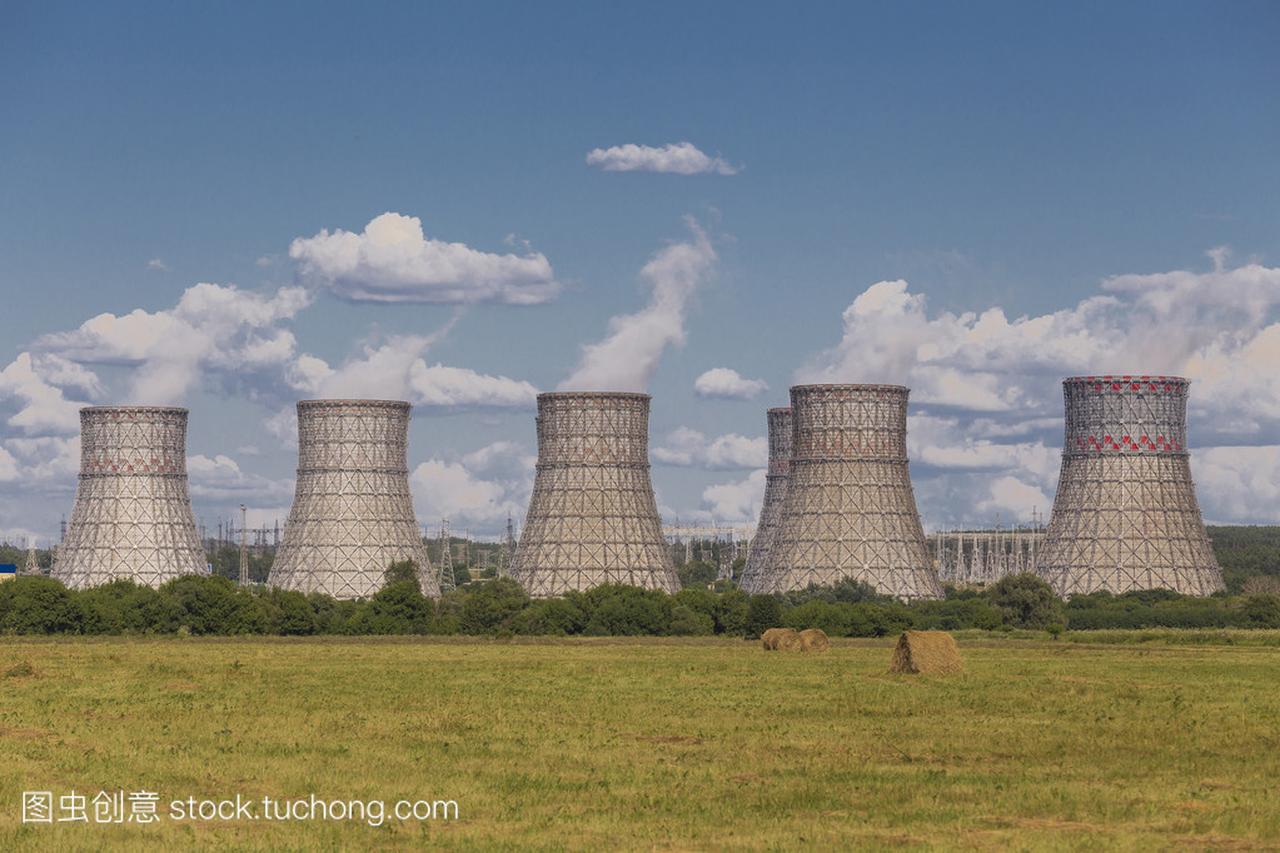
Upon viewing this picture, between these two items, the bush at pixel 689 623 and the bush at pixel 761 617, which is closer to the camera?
the bush at pixel 761 617

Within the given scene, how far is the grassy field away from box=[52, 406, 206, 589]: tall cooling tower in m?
67.0

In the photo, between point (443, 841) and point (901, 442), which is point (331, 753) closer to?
point (443, 841)

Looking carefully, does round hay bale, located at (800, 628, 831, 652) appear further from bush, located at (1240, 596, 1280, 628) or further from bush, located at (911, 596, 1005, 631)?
bush, located at (1240, 596, 1280, 628)

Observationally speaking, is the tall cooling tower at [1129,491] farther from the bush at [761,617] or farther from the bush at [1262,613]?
the bush at [761,617]

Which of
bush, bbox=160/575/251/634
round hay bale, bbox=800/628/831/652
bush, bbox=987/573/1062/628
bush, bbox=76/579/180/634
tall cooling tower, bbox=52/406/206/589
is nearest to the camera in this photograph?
round hay bale, bbox=800/628/831/652

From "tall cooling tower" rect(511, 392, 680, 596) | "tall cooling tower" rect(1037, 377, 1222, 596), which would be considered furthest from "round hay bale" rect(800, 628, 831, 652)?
"tall cooling tower" rect(1037, 377, 1222, 596)

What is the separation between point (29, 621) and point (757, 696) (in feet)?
161

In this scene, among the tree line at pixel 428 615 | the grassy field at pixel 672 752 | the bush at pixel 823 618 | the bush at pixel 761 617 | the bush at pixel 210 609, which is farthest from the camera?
the bush at pixel 210 609

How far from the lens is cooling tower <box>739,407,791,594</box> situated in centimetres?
11744

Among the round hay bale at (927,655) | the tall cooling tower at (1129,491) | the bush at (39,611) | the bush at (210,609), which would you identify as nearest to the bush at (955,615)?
the tall cooling tower at (1129,491)

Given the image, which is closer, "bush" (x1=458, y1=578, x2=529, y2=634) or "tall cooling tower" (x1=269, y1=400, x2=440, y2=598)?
"bush" (x1=458, y1=578, x2=529, y2=634)

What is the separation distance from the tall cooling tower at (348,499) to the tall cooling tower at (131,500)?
9.60 m

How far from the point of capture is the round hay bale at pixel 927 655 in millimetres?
50438

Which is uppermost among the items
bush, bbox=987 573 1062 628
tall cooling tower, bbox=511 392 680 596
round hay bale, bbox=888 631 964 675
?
tall cooling tower, bbox=511 392 680 596
